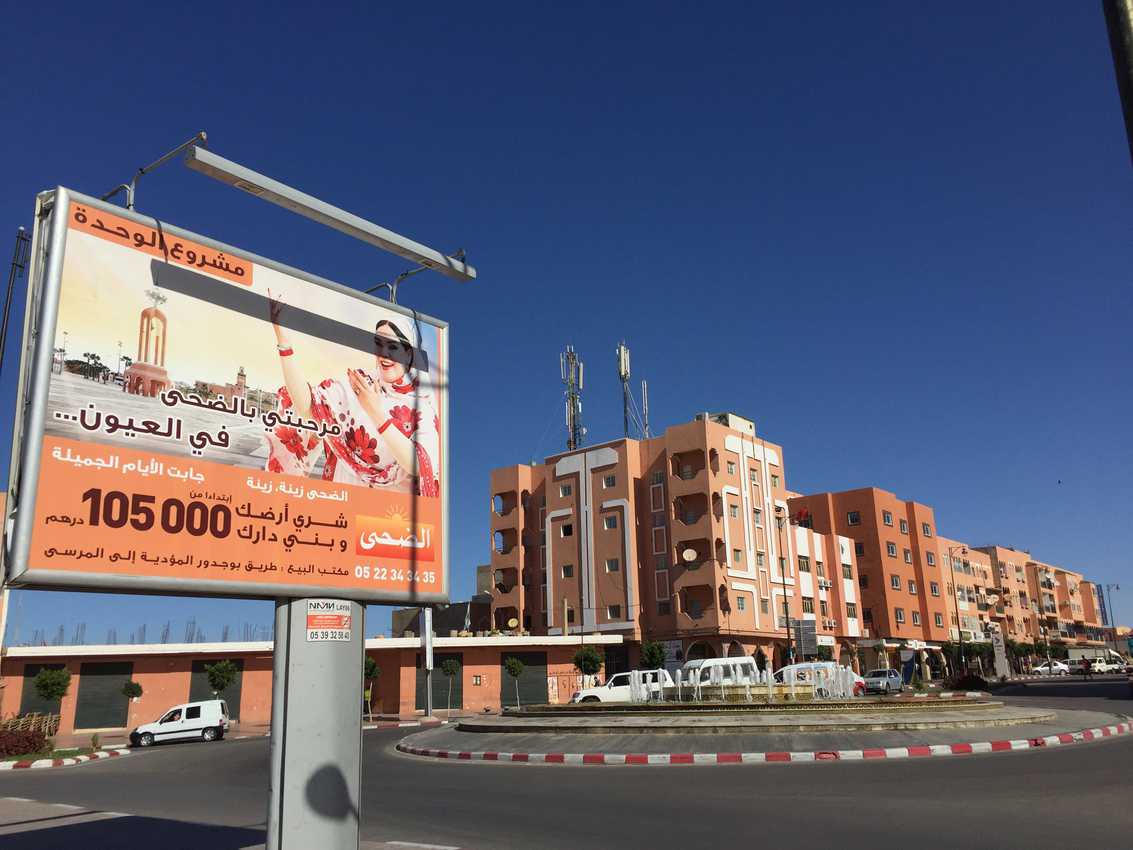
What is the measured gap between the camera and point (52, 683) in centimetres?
3619

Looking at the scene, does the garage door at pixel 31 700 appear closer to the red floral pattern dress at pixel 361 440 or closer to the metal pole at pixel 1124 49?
the red floral pattern dress at pixel 361 440

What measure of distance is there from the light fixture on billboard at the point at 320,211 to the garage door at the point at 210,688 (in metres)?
39.8

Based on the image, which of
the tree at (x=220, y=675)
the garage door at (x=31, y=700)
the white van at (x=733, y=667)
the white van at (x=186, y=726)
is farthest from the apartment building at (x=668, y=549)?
the garage door at (x=31, y=700)

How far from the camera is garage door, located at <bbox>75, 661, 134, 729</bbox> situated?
40031mm

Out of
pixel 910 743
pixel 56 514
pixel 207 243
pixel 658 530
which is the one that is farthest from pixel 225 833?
pixel 658 530

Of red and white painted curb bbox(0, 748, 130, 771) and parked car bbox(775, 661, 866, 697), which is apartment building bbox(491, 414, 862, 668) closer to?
parked car bbox(775, 661, 866, 697)

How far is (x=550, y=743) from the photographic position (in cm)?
2072

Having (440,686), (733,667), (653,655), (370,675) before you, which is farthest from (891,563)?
(370,675)

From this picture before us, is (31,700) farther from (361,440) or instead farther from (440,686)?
(361,440)

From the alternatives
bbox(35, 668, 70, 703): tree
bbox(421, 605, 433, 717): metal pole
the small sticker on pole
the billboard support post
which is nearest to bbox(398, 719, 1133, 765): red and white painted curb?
the billboard support post

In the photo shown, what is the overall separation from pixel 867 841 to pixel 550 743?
42.4ft

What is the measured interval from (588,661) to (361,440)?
1750 inches

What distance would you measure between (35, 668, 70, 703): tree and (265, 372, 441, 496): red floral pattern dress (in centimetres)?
3538

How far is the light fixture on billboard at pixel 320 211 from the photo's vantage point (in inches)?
287
